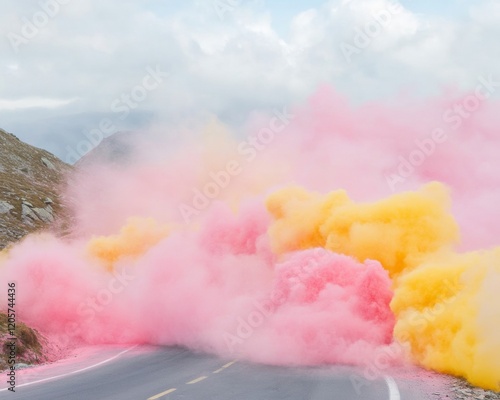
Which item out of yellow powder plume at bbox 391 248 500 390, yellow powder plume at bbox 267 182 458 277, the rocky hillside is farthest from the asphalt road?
the rocky hillside

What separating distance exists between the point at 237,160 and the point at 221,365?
14.5 metres

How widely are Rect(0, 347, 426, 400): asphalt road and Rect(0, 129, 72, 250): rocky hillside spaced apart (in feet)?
95.7

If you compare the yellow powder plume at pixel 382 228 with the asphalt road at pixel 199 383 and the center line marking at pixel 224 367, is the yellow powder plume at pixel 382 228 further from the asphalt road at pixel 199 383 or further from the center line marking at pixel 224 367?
the center line marking at pixel 224 367

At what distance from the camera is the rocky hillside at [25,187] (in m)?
49.8

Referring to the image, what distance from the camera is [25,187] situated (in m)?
64.8

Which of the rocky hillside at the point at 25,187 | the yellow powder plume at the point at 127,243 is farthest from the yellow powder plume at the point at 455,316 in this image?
the rocky hillside at the point at 25,187

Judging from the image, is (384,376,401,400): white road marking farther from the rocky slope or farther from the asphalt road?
the rocky slope

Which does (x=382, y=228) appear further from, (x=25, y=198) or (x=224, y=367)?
(x=25, y=198)

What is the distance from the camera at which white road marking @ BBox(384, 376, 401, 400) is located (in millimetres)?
10164

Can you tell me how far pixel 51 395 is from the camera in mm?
11438

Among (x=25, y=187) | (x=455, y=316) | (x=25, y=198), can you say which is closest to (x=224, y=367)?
(x=455, y=316)

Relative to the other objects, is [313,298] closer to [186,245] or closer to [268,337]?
[268,337]

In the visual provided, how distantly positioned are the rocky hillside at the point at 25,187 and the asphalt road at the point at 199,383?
2917cm

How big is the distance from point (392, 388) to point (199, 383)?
416cm
